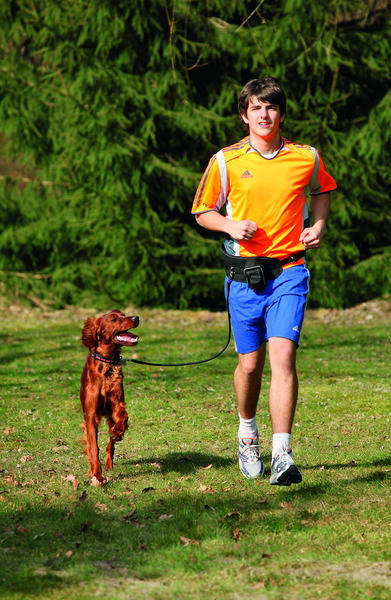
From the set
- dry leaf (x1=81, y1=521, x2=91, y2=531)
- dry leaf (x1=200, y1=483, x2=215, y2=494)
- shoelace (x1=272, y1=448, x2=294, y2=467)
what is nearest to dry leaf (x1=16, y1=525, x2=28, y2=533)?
dry leaf (x1=81, y1=521, x2=91, y2=531)

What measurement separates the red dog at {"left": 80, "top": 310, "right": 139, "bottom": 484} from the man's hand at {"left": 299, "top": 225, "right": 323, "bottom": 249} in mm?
1253

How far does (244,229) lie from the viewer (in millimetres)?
4938

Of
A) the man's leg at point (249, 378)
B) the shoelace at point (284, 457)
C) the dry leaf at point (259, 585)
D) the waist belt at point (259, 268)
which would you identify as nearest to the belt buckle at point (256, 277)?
the waist belt at point (259, 268)

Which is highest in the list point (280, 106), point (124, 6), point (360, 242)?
point (124, 6)

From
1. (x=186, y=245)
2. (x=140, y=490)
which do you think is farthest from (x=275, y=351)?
(x=186, y=245)

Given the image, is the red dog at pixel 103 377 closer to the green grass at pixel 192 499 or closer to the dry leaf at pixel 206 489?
the green grass at pixel 192 499

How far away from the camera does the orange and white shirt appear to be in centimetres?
508

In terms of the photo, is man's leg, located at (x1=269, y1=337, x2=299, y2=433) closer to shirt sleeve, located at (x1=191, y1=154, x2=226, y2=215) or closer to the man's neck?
shirt sleeve, located at (x1=191, y1=154, x2=226, y2=215)

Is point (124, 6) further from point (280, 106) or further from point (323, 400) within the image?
point (280, 106)

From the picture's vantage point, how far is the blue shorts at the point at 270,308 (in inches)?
198

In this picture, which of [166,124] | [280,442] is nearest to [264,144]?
[280,442]

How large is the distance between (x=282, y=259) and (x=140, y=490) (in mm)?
1838

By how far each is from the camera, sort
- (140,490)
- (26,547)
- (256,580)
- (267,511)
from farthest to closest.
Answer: (140,490) → (267,511) → (26,547) → (256,580)

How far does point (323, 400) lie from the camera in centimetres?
860
